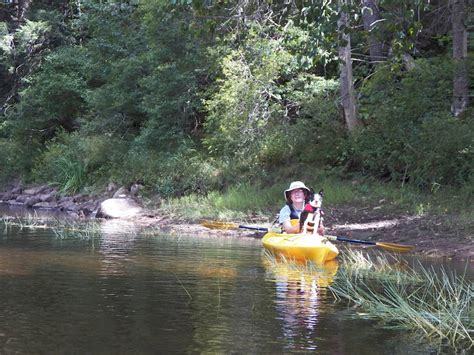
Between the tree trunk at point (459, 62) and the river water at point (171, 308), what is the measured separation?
28.9 ft

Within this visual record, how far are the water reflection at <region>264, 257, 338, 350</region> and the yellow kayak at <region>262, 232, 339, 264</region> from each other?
0.55ft

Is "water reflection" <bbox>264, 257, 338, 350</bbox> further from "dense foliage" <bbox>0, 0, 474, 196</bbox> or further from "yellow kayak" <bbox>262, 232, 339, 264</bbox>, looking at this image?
"dense foliage" <bbox>0, 0, 474, 196</bbox>

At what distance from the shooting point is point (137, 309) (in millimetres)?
8070

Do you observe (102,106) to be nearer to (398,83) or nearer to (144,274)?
(398,83)

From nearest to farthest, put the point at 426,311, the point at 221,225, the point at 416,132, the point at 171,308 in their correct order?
the point at 426,311, the point at 171,308, the point at 221,225, the point at 416,132

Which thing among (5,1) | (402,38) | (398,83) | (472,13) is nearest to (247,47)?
(398,83)

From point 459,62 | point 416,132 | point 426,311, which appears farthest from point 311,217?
point 459,62

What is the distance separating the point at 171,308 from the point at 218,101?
16374 millimetres

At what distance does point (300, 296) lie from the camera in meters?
9.05

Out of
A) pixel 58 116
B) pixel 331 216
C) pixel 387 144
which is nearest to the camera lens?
pixel 331 216

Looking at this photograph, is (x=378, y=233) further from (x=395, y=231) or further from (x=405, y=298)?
(x=405, y=298)

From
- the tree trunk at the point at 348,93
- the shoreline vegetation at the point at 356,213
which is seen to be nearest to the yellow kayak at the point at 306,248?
the shoreline vegetation at the point at 356,213

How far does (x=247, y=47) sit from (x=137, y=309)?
16940mm

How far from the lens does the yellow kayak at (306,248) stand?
11893 millimetres
